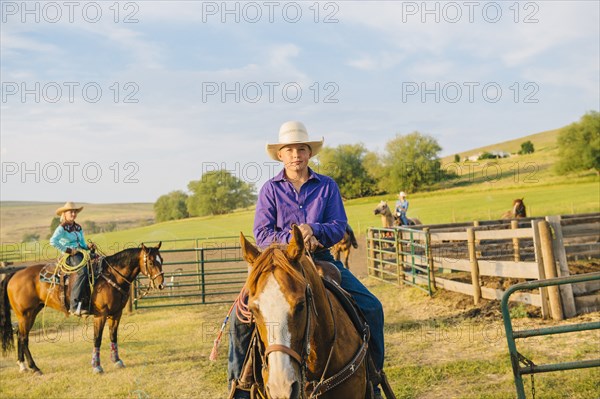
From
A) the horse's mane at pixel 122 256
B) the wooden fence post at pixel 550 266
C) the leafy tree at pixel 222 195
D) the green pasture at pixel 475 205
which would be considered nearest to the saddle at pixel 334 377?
the wooden fence post at pixel 550 266

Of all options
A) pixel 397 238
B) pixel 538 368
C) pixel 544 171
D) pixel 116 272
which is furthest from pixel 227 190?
pixel 538 368

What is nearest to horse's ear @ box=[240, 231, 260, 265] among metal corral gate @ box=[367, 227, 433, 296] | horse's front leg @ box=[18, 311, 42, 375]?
horse's front leg @ box=[18, 311, 42, 375]

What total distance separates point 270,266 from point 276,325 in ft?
1.01

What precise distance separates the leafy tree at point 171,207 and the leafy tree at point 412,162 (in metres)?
34.1

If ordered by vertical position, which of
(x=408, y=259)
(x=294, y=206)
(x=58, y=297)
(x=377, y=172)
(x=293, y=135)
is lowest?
(x=408, y=259)

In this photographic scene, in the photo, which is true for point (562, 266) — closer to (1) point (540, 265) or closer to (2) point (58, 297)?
(1) point (540, 265)

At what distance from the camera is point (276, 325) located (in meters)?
2.18

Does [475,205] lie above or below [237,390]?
above

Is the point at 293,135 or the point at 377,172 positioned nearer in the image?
the point at 293,135

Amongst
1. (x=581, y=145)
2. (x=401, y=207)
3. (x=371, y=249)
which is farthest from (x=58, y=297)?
(x=581, y=145)

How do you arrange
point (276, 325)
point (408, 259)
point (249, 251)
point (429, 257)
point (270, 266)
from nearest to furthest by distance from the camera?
1. point (276, 325)
2. point (270, 266)
3. point (249, 251)
4. point (429, 257)
5. point (408, 259)

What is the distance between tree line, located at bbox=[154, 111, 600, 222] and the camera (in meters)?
55.2

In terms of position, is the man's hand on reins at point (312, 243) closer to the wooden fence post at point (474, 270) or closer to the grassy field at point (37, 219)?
the wooden fence post at point (474, 270)

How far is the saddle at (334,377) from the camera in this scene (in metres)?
2.67
